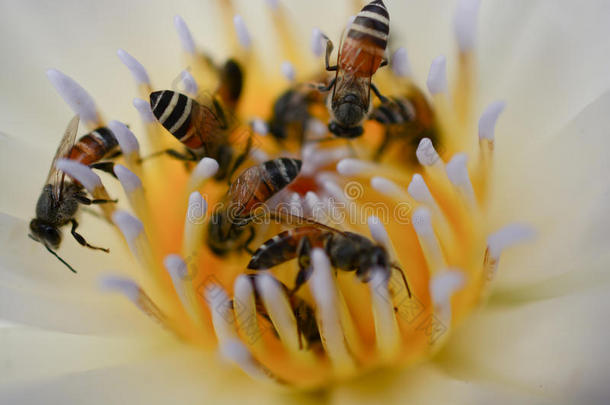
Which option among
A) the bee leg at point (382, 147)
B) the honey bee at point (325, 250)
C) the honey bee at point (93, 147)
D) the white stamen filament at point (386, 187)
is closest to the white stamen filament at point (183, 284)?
the honey bee at point (325, 250)

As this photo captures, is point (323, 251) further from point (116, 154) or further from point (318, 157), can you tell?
point (116, 154)

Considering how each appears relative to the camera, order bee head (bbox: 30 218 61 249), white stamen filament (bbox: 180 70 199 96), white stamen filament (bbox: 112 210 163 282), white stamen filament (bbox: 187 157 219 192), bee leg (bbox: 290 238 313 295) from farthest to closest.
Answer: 1. white stamen filament (bbox: 180 70 199 96)
2. white stamen filament (bbox: 187 157 219 192)
3. bee head (bbox: 30 218 61 249)
4. white stamen filament (bbox: 112 210 163 282)
5. bee leg (bbox: 290 238 313 295)

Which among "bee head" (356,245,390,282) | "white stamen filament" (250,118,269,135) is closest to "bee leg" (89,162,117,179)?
"white stamen filament" (250,118,269,135)

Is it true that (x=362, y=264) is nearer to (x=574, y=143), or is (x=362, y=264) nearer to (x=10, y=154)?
(x=574, y=143)

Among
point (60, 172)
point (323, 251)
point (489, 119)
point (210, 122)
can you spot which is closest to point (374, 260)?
point (323, 251)

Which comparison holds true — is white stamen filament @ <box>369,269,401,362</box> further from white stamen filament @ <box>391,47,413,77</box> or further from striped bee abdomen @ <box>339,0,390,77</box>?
white stamen filament @ <box>391,47,413,77</box>
